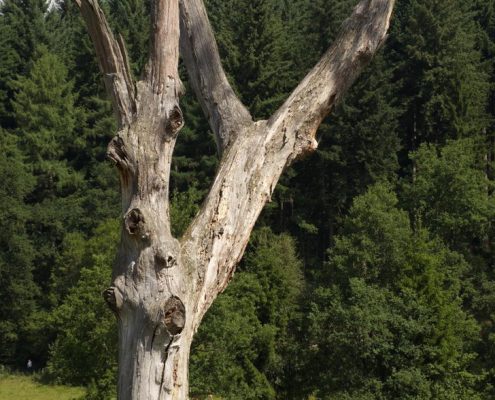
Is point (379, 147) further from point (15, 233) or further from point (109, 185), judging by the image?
point (15, 233)

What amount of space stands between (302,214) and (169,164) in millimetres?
36896

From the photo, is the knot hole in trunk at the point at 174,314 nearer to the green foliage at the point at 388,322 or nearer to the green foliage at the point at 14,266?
the green foliage at the point at 388,322

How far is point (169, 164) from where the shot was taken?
174 inches

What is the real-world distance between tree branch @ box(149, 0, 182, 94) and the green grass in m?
28.4

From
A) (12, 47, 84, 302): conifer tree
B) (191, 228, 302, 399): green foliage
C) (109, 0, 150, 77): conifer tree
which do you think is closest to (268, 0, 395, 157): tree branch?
(191, 228, 302, 399): green foliage

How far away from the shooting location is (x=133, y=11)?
146ft

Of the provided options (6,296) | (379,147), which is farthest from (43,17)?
(379,147)

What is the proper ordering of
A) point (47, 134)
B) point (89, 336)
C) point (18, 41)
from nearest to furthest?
point (89, 336) < point (47, 134) < point (18, 41)

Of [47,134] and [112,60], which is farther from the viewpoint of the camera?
[47,134]

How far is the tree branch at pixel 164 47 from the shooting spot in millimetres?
4551

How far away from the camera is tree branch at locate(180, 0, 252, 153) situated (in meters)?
5.30

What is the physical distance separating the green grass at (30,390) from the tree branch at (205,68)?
27604 millimetres

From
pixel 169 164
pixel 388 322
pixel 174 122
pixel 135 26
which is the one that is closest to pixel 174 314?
pixel 169 164

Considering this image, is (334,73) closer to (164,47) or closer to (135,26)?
(164,47)
